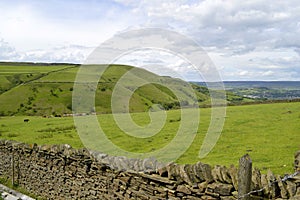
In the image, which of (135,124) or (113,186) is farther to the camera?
(135,124)

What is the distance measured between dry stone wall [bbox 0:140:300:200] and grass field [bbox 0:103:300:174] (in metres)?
3.64

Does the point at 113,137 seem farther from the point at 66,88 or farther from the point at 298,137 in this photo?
the point at 66,88

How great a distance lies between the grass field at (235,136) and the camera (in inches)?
529

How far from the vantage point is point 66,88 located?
360 feet

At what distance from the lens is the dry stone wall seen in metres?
6.45

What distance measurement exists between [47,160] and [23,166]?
250 cm

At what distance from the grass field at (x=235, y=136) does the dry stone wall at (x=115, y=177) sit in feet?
11.9

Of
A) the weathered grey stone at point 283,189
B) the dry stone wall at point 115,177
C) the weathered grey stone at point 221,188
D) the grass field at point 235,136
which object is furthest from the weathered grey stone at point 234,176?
the grass field at point 235,136

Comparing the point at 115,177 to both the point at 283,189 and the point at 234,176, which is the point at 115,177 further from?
the point at 283,189

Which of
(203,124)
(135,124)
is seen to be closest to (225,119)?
(203,124)

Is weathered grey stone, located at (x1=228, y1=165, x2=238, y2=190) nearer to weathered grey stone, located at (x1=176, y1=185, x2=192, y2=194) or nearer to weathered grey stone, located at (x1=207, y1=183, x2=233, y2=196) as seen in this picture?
weathered grey stone, located at (x1=207, y1=183, x2=233, y2=196)

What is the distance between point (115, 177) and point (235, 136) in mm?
10202

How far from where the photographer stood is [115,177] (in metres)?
9.77

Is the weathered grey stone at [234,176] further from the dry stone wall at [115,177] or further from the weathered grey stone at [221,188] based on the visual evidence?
the weathered grey stone at [221,188]
